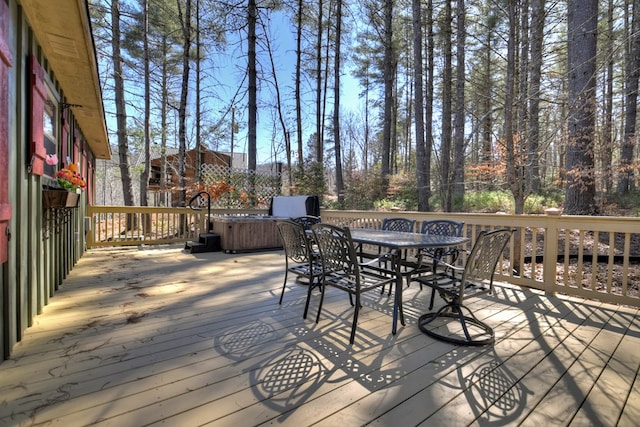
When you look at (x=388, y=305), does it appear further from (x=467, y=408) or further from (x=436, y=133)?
(x=436, y=133)

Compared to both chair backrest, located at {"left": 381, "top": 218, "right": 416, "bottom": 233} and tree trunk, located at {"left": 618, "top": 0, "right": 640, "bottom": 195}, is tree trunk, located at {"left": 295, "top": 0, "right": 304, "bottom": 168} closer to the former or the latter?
chair backrest, located at {"left": 381, "top": 218, "right": 416, "bottom": 233}

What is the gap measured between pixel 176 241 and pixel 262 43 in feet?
21.2

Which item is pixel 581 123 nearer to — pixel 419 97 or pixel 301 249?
pixel 419 97

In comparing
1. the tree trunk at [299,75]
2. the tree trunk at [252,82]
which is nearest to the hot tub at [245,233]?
the tree trunk at [252,82]

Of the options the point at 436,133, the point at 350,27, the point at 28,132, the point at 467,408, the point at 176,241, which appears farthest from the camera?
the point at 436,133

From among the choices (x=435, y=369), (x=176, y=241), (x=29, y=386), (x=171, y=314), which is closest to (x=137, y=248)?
(x=176, y=241)

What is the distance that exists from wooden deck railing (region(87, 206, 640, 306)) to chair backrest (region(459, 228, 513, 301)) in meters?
1.48

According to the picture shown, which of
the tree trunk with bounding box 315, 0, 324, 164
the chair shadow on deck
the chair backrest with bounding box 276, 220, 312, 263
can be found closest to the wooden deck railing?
the chair shadow on deck

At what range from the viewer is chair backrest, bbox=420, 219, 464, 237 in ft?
10.9

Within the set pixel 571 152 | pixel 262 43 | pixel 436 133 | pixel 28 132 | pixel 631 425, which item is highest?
pixel 262 43

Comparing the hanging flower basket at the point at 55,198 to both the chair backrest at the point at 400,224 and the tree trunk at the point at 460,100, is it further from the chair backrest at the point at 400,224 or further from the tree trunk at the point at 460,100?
the tree trunk at the point at 460,100

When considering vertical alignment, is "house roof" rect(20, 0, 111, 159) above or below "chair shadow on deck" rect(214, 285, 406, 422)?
above

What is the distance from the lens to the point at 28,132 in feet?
7.32

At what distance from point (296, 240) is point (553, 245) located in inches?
107
